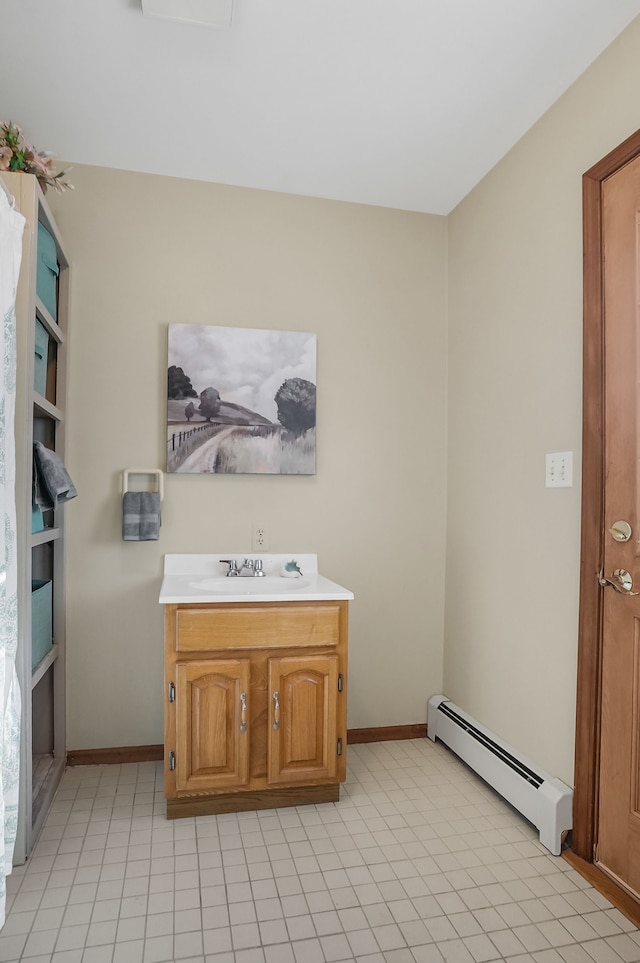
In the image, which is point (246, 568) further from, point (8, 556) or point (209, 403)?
point (8, 556)

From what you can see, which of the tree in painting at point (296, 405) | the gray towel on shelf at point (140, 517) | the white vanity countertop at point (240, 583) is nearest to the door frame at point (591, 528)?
the white vanity countertop at point (240, 583)

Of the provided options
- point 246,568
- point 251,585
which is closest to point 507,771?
point 251,585

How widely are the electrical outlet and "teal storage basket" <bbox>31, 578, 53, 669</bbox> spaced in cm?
87

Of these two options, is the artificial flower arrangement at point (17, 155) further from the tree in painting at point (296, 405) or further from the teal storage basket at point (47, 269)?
the tree in painting at point (296, 405)

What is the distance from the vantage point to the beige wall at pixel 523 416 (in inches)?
85.1

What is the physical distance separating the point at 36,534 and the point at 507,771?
1.91 meters

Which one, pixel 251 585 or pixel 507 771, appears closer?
pixel 507 771

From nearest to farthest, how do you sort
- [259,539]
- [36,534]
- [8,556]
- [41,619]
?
1. [8,556]
2. [36,534]
3. [41,619]
4. [259,539]

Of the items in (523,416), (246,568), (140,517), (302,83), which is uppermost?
(302,83)

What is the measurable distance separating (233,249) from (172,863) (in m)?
2.44

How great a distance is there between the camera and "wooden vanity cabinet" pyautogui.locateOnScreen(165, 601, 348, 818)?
7.41ft

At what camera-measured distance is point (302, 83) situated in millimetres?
2225

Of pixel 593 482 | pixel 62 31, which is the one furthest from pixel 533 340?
pixel 62 31

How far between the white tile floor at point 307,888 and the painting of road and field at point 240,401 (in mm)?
1396
